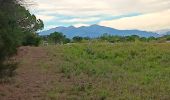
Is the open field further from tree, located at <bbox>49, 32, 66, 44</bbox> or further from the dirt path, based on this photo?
tree, located at <bbox>49, 32, 66, 44</bbox>

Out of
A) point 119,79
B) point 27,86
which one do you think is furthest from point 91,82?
point 27,86

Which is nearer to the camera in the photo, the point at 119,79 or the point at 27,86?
the point at 27,86

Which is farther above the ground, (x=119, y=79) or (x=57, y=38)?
(x=57, y=38)

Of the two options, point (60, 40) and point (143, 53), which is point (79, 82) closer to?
point (143, 53)

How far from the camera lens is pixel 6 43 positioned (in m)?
12.9

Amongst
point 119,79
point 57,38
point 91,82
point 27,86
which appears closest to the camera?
point 27,86

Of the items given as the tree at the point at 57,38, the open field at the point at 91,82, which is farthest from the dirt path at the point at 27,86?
the tree at the point at 57,38

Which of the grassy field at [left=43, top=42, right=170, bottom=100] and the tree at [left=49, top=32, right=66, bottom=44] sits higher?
the tree at [left=49, top=32, right=66, bottom=44]

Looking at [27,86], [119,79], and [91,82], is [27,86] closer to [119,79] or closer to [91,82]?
[91,82]

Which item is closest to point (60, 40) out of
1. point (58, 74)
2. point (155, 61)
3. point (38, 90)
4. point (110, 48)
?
point (110, 48)

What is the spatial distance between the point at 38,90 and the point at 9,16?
4257mm

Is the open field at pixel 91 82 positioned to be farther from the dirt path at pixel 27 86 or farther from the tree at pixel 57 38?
the tree at pixel 57 38

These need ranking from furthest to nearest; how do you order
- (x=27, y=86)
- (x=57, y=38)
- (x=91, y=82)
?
(x=57, y=38) → (x=91, y=82) → (x=27, y=86)

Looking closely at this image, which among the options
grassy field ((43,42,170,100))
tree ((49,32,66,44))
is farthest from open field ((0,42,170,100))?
tree ((49,32,66,44))
